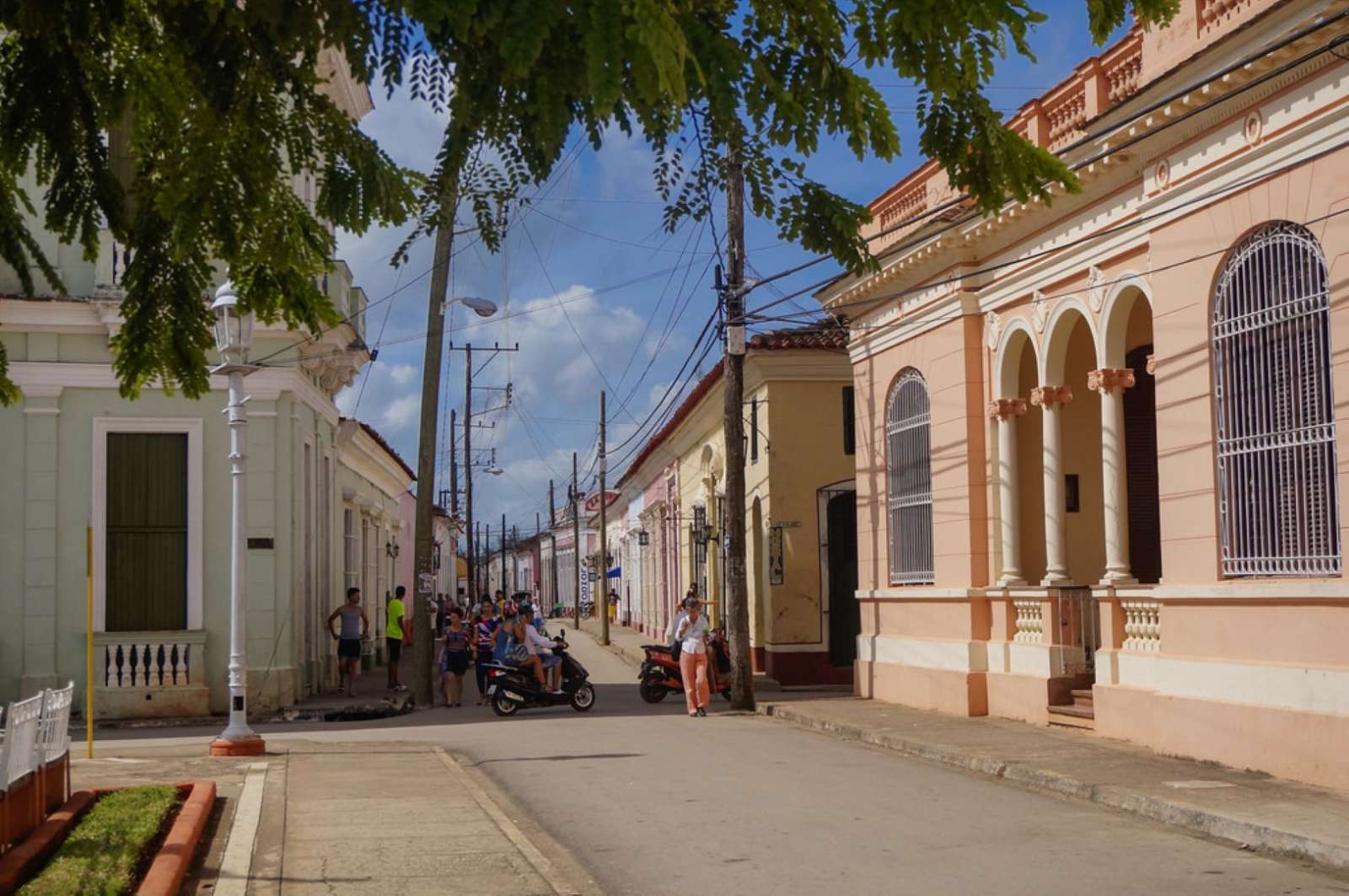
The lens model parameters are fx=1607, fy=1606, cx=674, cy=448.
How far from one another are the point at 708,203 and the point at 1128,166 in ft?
32.6

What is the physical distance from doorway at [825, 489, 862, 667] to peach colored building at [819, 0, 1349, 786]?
4.19 meters

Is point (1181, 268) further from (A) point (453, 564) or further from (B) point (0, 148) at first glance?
(A) point (453, 564)

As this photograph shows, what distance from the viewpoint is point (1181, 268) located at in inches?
568

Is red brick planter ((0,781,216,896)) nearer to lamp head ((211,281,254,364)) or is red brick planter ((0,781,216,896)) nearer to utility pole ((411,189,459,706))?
lamp head ((211,281,254,364))

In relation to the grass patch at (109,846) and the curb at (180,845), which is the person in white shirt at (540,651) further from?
the grass patch at (109,846)

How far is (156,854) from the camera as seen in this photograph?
9.00 metres

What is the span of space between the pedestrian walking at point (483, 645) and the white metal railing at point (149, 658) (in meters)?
3.96

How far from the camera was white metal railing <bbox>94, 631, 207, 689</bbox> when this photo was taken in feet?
69.0

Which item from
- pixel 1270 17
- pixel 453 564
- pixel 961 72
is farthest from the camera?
pixel 453 564

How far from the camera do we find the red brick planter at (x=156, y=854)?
7.85 meters

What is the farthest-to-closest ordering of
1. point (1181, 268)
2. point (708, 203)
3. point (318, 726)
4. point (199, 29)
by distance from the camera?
1. point (318, 726)
2. point (1181, 268)
3. point (708, 203)
4. point (199, 29)

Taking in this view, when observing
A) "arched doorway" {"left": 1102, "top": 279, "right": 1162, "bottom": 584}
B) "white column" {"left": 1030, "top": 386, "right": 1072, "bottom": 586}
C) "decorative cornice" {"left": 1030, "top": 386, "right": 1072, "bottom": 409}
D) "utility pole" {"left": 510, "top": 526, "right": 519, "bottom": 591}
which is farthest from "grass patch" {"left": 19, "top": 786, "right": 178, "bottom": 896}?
"utility pole" {"left": 510, "top": 526, "right": 519, "bottom": 591}

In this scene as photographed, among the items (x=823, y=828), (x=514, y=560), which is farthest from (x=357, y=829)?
(x=514, y=560)

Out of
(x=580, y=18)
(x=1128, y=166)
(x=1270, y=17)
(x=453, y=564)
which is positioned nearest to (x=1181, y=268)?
(x=1128, y=166)
